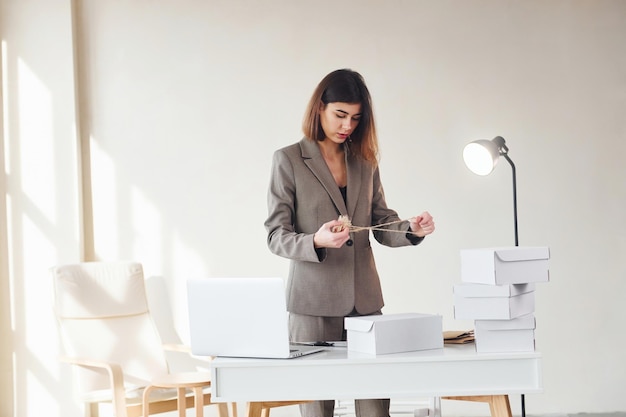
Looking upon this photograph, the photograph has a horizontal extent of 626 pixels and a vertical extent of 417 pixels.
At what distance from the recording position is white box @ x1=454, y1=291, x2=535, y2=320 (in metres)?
2.07

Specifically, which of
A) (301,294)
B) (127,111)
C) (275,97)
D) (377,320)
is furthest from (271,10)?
(377,320)

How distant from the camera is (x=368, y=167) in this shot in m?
2.64

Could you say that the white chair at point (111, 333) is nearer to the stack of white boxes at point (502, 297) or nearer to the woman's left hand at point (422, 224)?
the woman's left hand at point (422, 224)

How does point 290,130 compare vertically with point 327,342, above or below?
above

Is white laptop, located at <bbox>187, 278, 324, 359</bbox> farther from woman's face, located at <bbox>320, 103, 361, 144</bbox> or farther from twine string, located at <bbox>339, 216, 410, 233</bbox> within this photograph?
woman's face, located at <bbox>320, 103, 361, 144</bbox>

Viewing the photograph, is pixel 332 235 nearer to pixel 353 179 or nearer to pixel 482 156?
pixel 353 179

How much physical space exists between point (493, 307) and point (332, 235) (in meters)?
0.47

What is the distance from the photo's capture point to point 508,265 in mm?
2098

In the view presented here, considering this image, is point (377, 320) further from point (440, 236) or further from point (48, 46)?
point (48, 46)

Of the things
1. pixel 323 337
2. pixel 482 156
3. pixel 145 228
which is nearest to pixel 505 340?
pixel 323 337

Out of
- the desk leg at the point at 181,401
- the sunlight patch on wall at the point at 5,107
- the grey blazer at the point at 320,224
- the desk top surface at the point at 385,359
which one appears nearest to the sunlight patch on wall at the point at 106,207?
the sunlight patch on wall at the point at 5,107

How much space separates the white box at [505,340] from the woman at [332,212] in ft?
1.43

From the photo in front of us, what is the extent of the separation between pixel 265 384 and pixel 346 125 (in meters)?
0.88

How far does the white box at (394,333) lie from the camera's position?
2074 millimetres
